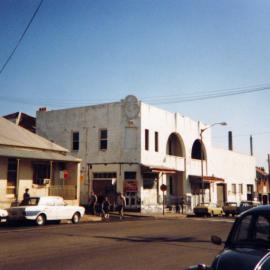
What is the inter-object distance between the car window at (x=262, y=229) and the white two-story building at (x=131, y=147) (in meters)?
28.6

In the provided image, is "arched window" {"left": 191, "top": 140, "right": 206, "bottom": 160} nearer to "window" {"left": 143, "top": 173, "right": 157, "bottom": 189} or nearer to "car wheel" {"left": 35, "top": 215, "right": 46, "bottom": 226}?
"window" {"left": 143, "top": 173, "right": 157, "bottom": 189}

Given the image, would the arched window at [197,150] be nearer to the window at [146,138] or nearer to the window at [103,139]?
the window at [146,138]

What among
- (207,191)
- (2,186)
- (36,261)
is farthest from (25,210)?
(207,191)

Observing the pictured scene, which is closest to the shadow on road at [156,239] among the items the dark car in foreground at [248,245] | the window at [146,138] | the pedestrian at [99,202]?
the dark car in foreground at [248,245]

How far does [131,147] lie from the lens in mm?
35062

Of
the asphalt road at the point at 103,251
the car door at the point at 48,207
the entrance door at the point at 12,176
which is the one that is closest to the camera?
the asphalt road at the point at 103,251

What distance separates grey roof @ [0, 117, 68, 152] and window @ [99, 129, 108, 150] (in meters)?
5.56

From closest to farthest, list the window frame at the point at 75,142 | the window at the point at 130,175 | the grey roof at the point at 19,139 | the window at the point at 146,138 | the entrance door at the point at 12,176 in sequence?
the entrance door at the point at 12,176
the grey roof at the point at 19,139
the window at the point at 130,175
the window at the point at 146,138
the window frame at the point at 75,142

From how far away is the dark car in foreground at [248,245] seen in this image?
15.6 feet

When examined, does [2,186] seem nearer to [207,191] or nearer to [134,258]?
[134,258]

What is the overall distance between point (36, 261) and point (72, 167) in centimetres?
2172

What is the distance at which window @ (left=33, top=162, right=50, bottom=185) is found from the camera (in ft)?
96.5

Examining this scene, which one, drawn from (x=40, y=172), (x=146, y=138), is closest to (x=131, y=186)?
(x=146, y=138)

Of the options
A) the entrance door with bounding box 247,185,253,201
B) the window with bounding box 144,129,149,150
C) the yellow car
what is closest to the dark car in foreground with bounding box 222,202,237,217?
the yellow car
